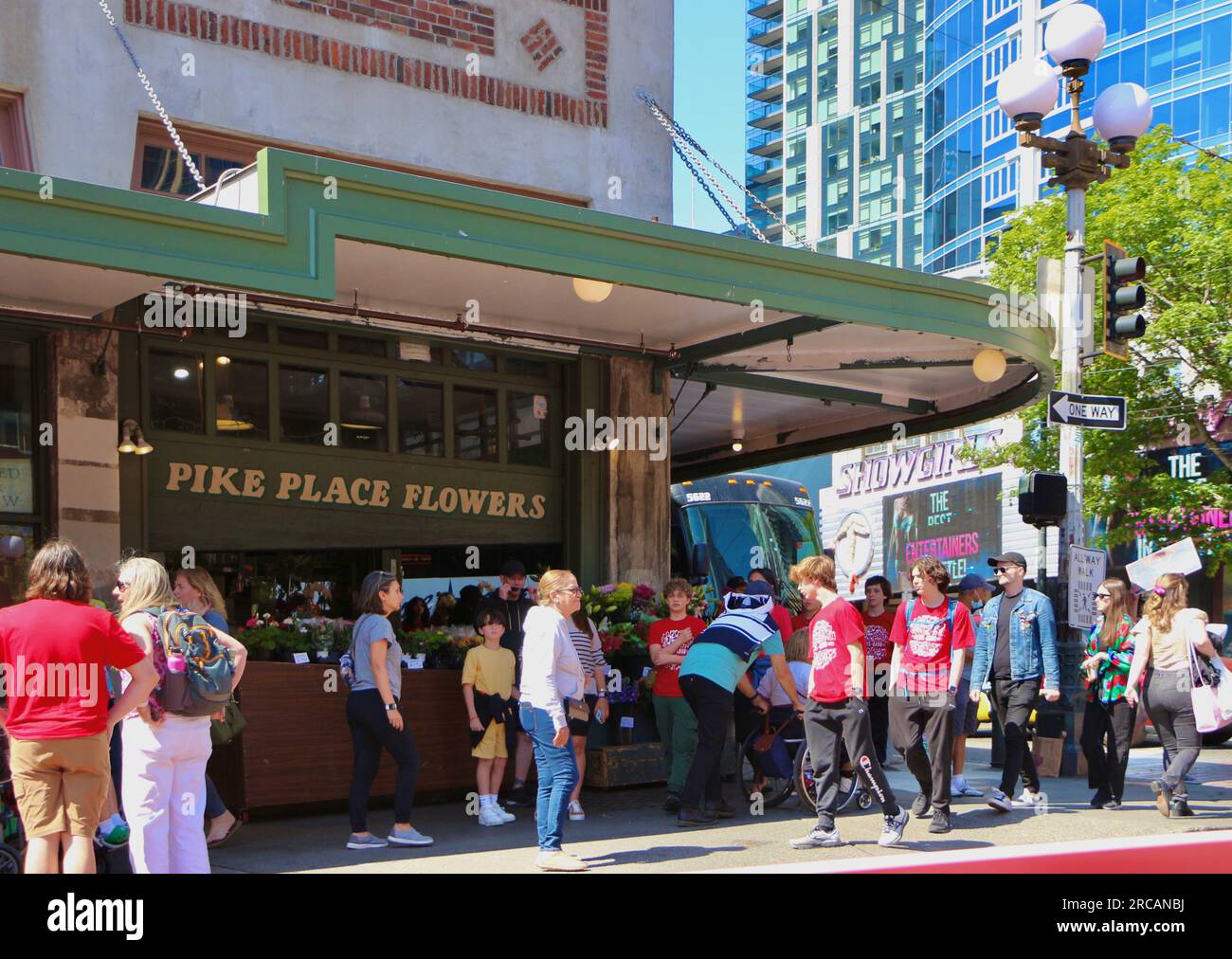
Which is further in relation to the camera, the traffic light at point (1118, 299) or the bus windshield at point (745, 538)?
the bus windshield at point (745, 538)

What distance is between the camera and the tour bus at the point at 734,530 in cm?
2008

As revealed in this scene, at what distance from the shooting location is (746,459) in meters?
18.7

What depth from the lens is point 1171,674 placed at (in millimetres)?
10586

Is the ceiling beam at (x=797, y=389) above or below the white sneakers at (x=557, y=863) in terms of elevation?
above

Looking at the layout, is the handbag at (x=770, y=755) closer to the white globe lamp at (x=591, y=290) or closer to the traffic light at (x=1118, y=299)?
the white globe lamp at (x=591, y=290)

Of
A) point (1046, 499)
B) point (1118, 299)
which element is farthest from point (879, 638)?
point (1118, 299)

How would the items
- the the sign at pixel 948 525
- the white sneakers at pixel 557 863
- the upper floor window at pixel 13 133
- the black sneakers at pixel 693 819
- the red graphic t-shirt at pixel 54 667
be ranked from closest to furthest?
the red graphic t-shirt at pixel 54 667
the white sneakers at pixel 557 863
the black sneakers at pixel 693 819
the upper floor window at pixel 13 133
the the sign at pixel 948 525

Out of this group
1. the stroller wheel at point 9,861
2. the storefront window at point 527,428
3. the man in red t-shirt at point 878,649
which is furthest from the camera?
the storefront window at point 527,428

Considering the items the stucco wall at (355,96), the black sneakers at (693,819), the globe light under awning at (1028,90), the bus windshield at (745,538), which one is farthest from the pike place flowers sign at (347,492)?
the bus windshield at (745,538)

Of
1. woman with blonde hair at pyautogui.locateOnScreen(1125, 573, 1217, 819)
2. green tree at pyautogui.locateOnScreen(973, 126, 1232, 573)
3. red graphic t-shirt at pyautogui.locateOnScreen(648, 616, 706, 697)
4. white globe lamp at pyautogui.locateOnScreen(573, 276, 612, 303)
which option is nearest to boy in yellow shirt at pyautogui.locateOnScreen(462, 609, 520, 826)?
red graphic t-shirt at pyautogui.locateOnScreen(648, 616, 706, 697)

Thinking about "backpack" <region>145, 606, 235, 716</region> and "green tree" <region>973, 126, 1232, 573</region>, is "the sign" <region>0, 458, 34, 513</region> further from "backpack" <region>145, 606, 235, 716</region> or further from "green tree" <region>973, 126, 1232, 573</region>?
"green tree" <region>973, 126, 1232, 573</region>

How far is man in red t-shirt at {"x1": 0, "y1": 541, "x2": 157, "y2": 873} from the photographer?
627 cm

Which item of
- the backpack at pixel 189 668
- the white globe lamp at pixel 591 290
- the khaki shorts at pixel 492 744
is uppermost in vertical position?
the white globe lamp at pixel 591 290

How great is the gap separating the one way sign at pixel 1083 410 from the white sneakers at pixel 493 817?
5879 millimetres
